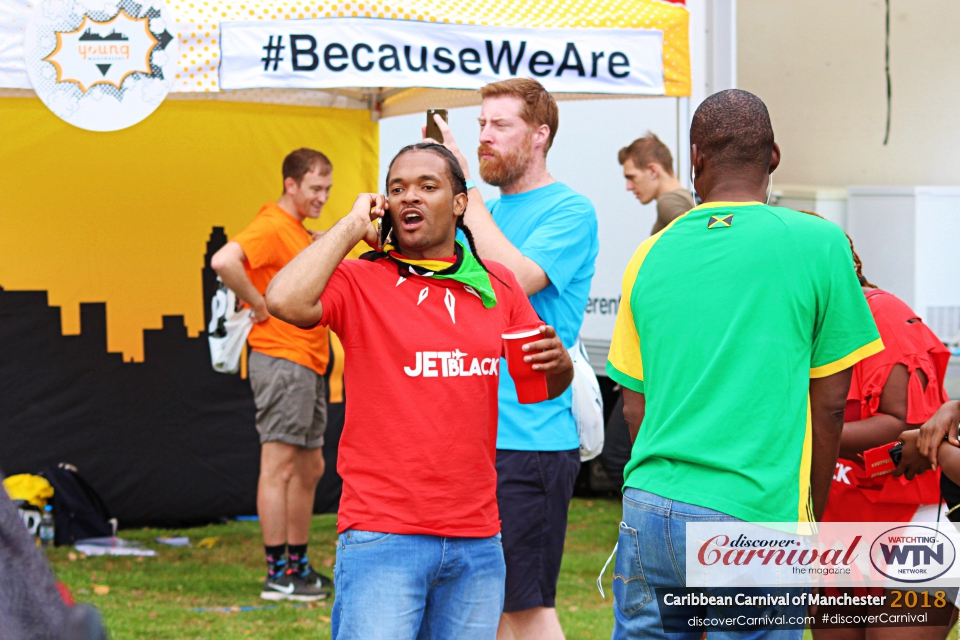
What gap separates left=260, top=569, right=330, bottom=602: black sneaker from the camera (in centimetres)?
546

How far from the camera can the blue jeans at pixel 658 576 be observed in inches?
88.0

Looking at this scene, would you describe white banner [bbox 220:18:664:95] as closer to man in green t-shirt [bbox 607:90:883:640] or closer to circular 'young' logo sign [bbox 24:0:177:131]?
circular 'young' logo sign [bbox 24:0:177:131]

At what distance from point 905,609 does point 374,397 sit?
1905 mm

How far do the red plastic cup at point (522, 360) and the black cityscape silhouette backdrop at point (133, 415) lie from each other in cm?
494

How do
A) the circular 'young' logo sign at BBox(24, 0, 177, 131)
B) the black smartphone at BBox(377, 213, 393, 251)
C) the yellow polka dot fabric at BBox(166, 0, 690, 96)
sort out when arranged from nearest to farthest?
the black smartphone at BBox(377, 213, 393, 251) < the circular 'young' logo sign at BBox(24, 0, 177, 131) < the yellow polka dot fabric at BBox(166, 0, 690, 96)

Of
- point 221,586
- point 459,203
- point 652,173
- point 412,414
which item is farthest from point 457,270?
point 652,173

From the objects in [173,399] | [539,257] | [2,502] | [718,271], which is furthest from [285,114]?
[2,502]

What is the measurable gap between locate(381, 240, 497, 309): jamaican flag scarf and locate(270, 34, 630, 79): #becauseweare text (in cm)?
230

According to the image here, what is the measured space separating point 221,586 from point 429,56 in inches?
121

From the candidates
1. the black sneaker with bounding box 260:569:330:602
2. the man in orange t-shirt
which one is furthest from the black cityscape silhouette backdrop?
the black sneaker with bounding box 260:569:330:602

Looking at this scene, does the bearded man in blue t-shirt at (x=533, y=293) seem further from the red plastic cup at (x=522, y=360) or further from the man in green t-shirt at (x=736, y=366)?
the man in green t-shirt at (x=736, y=366)

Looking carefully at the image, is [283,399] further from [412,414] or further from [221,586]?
[412,414]

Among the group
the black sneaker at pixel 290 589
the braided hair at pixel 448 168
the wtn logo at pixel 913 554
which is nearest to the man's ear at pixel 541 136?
the braided hair at pixel 448 168

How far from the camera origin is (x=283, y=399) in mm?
5570
